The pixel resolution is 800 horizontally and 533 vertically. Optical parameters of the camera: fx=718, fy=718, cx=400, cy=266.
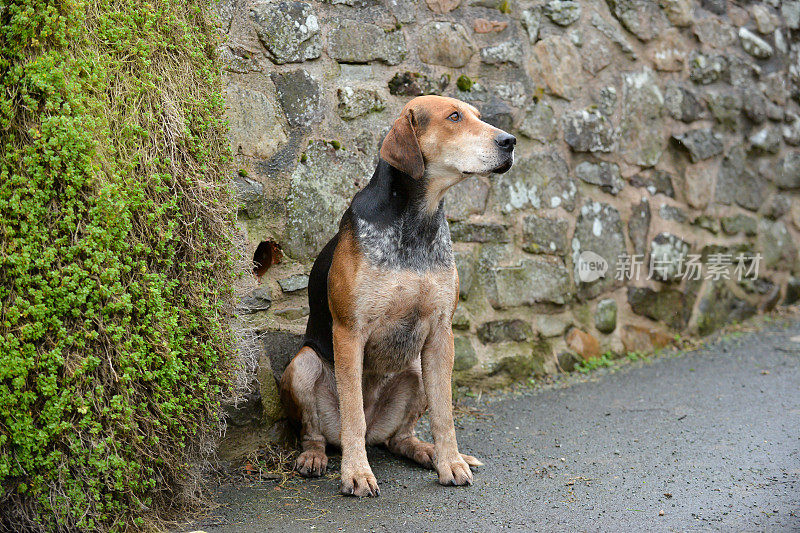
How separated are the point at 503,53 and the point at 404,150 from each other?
5.88 ft

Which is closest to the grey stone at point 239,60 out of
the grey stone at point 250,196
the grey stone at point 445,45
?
the grey stone at point 250,196

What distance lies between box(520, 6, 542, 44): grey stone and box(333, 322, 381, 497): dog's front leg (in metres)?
2.56

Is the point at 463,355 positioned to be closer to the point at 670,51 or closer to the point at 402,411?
the point at 402,411

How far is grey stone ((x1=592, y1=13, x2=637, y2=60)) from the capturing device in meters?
5.04

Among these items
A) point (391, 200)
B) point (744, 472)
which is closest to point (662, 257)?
point (744, 472)

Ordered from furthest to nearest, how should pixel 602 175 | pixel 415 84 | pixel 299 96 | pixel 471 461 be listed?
pixel 602 175 < pixel 415 84 < pixel 299 96 < pixel 471 461

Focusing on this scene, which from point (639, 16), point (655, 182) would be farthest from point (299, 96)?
point (655, 182)

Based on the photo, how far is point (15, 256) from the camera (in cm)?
235

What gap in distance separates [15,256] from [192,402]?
82 cm

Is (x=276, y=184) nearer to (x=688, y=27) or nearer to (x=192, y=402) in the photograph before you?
(x=192, y=402)

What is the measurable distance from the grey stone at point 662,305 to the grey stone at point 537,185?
968mm

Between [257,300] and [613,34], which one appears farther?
[613,34]

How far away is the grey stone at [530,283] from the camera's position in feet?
15.0

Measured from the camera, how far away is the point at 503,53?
4547 millimetres
